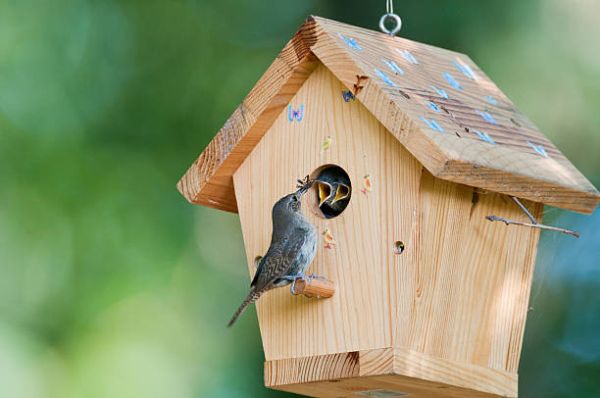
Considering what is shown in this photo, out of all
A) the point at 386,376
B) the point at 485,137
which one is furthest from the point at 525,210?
the point at 386,376

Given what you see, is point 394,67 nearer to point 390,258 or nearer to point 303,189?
point 303,189

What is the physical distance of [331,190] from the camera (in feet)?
13.1

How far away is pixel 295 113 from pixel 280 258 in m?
0.56

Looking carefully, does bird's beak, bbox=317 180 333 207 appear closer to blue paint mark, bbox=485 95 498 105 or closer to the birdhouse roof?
the birdhouse roof

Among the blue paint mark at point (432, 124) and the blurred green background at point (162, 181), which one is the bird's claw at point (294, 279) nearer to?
the blue paint mark at point (432, 124)

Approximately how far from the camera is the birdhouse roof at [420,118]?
12.1 ft

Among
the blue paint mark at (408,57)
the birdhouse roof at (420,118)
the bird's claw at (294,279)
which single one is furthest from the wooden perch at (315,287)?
the blue paint mark at (408,57)

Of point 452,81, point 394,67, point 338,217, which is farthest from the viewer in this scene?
point 452,81

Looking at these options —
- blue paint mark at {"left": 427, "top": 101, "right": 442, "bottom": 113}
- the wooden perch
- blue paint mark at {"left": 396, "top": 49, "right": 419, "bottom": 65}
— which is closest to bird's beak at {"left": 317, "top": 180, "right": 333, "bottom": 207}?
the wooden perch

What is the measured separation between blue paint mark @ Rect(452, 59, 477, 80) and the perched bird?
27.3 inches

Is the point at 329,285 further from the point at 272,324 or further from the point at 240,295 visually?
the point at 240,295

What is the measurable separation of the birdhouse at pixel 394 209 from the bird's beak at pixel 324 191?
0.03 metres

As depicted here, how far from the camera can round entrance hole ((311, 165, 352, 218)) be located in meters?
3.98

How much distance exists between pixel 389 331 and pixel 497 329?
1.51 feet
